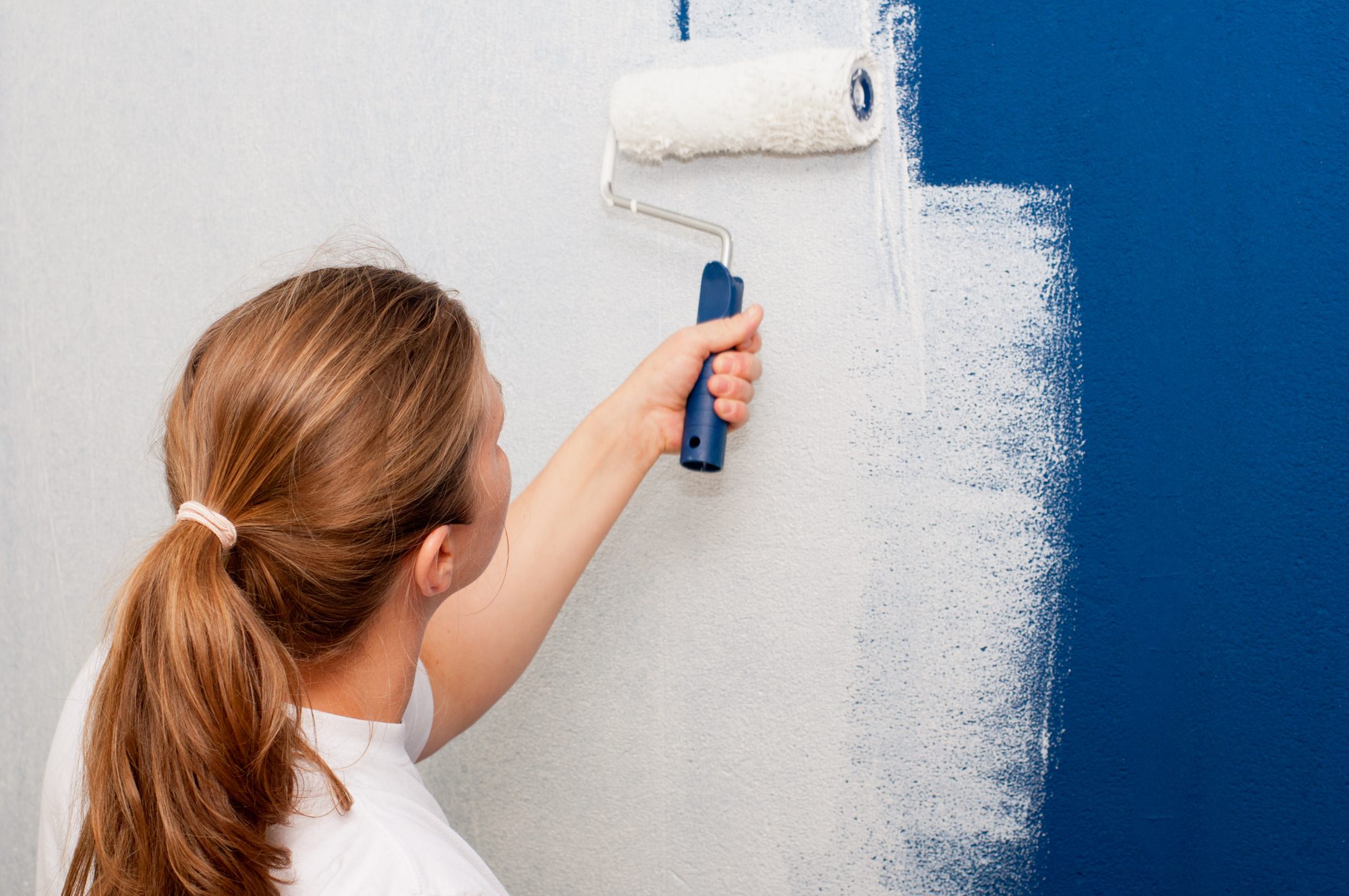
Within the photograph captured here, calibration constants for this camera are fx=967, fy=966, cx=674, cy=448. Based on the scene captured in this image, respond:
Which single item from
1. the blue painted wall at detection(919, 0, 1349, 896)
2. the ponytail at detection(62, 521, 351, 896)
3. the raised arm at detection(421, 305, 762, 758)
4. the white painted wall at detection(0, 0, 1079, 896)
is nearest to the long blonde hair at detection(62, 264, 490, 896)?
the ponytail at detection(62, 521, 351, 896)

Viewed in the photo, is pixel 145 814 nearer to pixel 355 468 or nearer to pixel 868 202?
pixel 355 468

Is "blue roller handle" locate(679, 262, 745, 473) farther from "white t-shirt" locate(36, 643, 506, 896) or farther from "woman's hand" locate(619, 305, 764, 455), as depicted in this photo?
"white t-shirt" locate(36, 643, 506, 896)

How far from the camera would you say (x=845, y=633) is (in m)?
0.86

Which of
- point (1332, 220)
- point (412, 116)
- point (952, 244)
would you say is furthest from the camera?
point (412, 116)

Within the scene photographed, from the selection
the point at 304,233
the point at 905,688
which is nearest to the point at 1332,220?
the point at 905,688

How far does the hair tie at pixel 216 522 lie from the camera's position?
23.3 inches

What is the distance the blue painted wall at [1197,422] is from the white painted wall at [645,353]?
4cm

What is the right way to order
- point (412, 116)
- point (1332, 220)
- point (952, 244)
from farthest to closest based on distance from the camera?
point (412, 116) → point (952, 244) → point (1332, 220)

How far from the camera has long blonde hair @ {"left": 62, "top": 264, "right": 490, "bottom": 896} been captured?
1.88ft

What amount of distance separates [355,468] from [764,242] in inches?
17.5

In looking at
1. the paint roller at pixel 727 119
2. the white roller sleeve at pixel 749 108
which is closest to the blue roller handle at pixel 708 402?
the paint roller at pixel 727 119

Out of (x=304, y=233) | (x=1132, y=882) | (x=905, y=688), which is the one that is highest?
(x=304, y=233)

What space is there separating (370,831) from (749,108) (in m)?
0.63

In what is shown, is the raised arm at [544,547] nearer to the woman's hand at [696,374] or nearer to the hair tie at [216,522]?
the woman's hand at [696,374]
